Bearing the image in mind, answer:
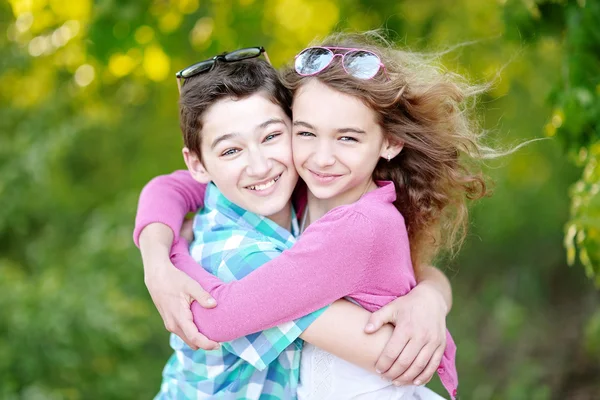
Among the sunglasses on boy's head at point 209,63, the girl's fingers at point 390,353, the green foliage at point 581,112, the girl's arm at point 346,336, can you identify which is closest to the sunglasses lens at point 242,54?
the sunglasses on boy's head at point 209,63

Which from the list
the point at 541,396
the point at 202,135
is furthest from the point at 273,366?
the point at 541,396

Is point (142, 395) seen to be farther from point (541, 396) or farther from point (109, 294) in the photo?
point (541, 396)

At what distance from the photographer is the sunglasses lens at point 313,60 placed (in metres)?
2.22

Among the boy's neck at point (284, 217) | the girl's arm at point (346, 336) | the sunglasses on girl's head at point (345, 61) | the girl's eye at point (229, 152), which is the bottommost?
the girl's arm at point (346, 336)

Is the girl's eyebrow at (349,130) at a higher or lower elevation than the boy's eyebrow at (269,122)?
lower

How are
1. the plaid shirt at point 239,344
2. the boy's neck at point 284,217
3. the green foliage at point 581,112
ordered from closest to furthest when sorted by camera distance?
the plaid shirt at point 239,344 < the boy's neck at point 284,217 < the green foliage at point 581,112

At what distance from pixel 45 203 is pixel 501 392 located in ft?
12.0

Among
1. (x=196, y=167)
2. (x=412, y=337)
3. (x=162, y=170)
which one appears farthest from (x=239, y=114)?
(x=162, y=170)

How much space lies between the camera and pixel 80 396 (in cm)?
468

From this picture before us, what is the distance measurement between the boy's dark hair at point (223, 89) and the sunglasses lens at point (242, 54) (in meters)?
0.02

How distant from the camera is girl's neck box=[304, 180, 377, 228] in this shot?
234 centimetres

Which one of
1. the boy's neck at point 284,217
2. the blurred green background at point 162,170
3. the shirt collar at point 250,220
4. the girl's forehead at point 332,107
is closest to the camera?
the girl's forehead at point 332,107

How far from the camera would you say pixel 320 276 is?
6.42 feet

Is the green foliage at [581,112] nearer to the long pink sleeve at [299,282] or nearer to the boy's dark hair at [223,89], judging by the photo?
the long pink sleeve at [299,282]
